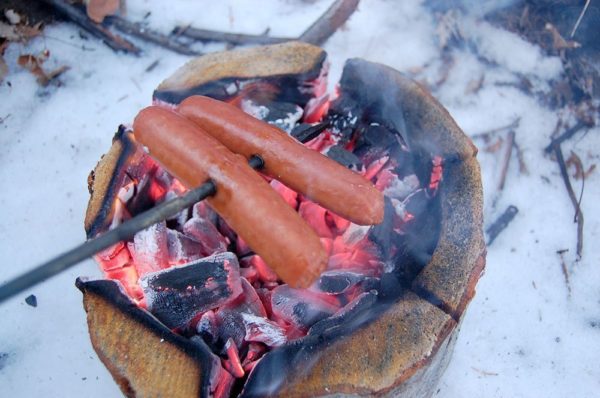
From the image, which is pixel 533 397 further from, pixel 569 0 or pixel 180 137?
pixel 569 0

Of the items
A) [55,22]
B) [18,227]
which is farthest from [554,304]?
[55,22]

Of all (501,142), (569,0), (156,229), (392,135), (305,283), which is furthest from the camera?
(569,0)

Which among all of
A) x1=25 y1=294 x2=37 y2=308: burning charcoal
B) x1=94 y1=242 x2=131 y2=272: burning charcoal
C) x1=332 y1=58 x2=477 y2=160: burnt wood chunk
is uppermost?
x1=332 y1=58 x2=477 y2=160: burnt wood chunk

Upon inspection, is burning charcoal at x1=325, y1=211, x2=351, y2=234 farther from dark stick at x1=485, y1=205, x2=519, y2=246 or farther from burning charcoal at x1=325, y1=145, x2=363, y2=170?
dark stick at x1=485, y1=205, x2=519, y2=246

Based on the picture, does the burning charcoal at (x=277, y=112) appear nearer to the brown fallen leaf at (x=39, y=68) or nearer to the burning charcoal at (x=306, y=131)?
the burning charcoal at (x=306, y=131)

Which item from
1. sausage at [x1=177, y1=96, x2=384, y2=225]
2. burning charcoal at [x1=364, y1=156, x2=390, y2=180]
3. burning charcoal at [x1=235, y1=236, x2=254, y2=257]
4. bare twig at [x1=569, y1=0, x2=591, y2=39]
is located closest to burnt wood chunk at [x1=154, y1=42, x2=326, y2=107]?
burning charcoal at [x1=364, y1=156, x2=390, y2=180]

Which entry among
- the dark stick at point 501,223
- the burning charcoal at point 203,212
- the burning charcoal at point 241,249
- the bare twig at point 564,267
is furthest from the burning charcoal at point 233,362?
the bare twig at point 564,267

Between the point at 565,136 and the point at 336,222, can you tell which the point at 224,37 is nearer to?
the point at 336,222
